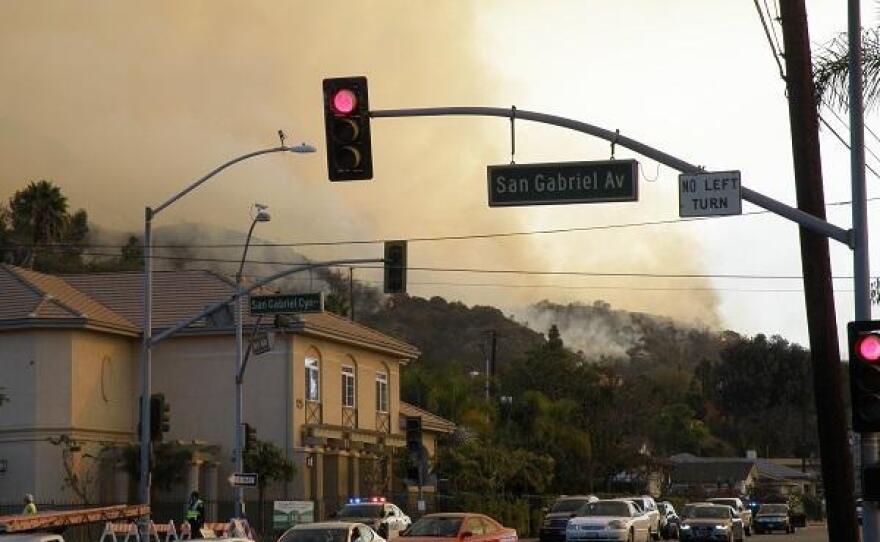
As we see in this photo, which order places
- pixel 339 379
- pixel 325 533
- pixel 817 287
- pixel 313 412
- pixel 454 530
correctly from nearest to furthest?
pixel 817 287, pixel 325 533, pixel 454 530, pixel 313 412, pixel 339 379

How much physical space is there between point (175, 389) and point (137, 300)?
4.35m

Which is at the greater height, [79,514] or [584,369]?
[584,369]

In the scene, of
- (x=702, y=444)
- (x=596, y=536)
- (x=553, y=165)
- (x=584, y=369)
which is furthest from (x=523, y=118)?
(x=702, y=444)

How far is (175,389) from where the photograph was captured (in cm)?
5878

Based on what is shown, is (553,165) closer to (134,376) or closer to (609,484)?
(134,376)

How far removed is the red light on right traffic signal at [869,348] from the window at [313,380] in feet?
140

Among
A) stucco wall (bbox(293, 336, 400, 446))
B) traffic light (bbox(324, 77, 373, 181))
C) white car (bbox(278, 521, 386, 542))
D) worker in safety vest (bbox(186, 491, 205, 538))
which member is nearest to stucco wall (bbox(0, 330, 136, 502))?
stucco wall (bbox(293, 336, 400, 446))

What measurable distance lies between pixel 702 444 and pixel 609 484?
74633 mm

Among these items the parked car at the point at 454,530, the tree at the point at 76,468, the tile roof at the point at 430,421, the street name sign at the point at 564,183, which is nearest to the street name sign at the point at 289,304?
the parked car at the point at 454,530

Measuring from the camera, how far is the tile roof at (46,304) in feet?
175

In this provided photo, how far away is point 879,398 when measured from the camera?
17.1m

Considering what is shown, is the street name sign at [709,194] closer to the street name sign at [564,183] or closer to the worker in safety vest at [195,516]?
the street name sign at [564,183]

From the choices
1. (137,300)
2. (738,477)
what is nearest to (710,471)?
(738,477)

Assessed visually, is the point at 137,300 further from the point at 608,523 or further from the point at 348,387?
the point at 608,523
